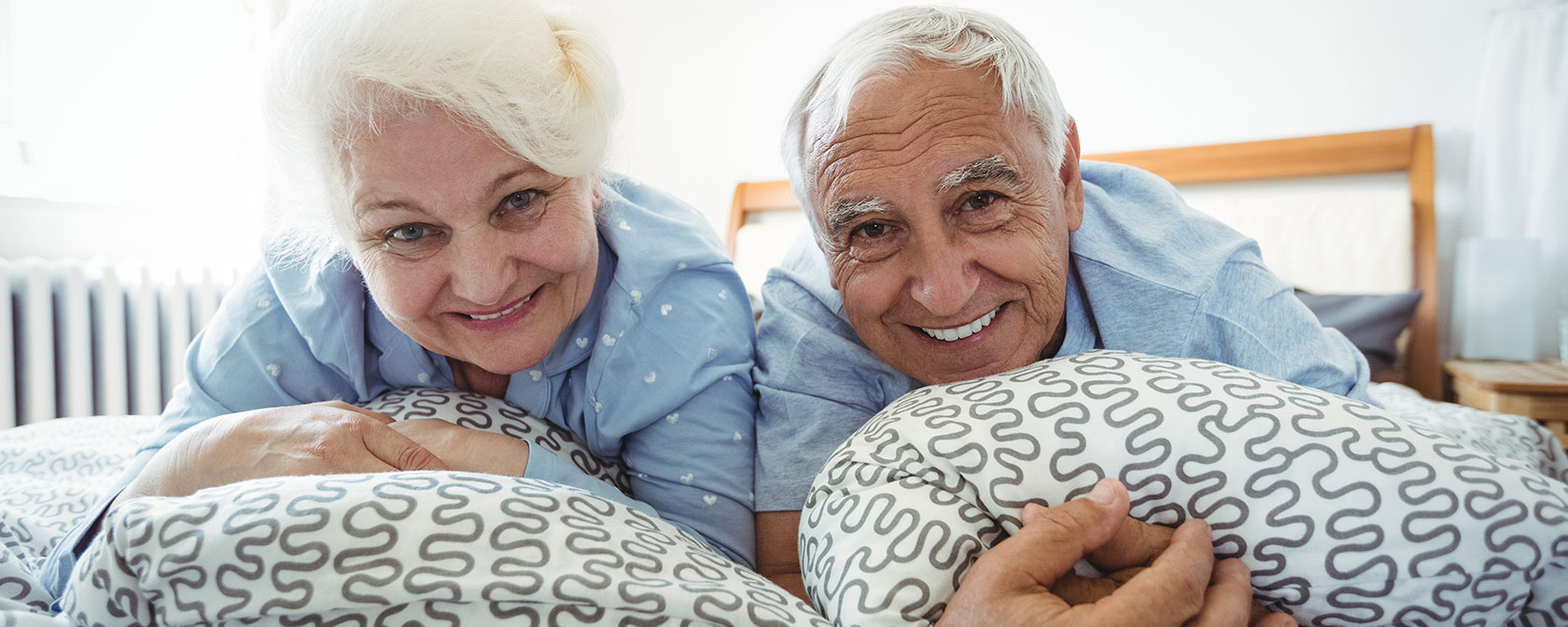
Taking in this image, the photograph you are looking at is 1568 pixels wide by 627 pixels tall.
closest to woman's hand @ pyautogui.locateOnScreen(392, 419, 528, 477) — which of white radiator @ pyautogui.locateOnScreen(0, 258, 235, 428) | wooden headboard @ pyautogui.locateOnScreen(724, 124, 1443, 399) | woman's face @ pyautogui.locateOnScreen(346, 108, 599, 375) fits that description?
woman's face @ pyautogui.locateOnScreen(346, 108, 599, 375)

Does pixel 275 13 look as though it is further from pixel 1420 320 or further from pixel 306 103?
pixel 1420 320

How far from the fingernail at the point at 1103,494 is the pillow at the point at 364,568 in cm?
24

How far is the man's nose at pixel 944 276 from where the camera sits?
0.96 m

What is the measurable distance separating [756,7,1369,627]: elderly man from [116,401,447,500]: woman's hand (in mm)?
475

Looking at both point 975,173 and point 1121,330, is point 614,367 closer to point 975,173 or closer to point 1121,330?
point 975,173

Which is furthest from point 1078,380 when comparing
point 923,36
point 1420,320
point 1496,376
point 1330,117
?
point 1330,117

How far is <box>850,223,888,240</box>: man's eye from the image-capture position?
1.03 meters

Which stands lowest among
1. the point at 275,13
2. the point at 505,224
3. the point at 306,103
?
the point at 505,224

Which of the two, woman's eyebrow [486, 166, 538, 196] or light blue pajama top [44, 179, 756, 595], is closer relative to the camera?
woman's eyebrow [486, 166, 538, 196]

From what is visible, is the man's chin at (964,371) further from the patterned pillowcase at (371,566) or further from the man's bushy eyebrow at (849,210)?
the patterned pillowcase at (371,566)

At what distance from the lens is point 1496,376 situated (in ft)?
6.25

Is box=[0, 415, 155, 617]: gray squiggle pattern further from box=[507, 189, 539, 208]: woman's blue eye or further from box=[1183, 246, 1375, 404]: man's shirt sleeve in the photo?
box=[1183, 246, 1375, 404]: man's shirt sleeve

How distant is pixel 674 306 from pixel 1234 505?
73cm

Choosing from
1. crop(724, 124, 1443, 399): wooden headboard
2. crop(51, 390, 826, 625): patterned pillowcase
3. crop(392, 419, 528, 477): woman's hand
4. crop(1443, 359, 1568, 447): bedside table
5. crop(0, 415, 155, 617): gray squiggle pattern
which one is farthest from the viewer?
crop(724, 124, 1443, 399): wooden headboard
